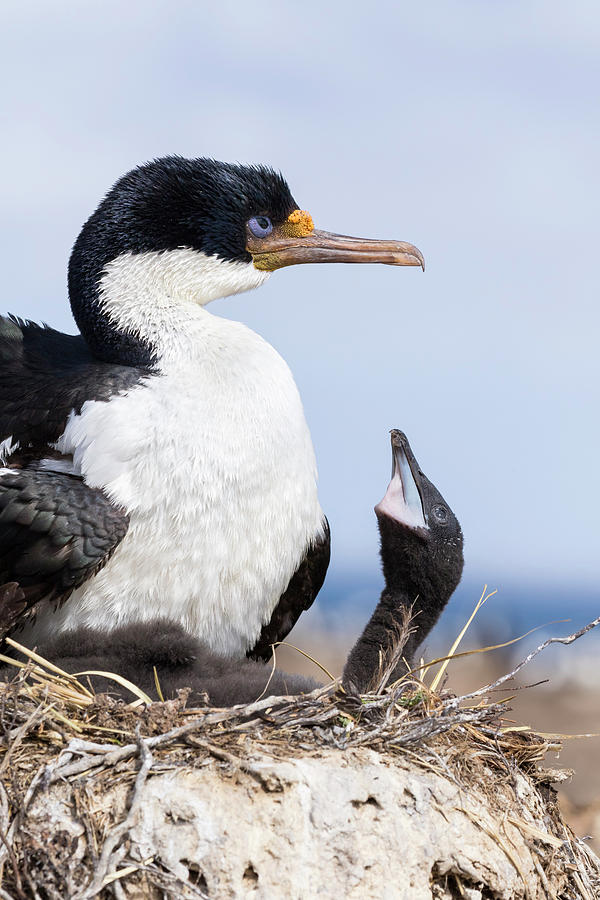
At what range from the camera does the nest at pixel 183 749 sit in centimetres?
318

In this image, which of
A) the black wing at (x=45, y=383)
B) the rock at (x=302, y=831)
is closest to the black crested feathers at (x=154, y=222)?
the black wing at (x=45, y=383)

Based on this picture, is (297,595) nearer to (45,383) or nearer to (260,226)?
(45,383)

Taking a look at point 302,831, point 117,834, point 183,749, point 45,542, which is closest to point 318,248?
point 45,542

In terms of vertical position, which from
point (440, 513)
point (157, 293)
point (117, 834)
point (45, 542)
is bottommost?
point (117, 834)

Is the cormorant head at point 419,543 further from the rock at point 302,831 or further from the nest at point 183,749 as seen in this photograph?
the rock at point 302,831

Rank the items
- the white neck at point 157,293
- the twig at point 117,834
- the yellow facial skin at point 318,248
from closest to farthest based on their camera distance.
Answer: the twig at point 117,834, the white neck at point 157,293, the yellow facial skin at point 318,248

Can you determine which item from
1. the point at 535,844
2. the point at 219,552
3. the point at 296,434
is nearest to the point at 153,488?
the point at 219,552

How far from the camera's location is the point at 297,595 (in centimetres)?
534

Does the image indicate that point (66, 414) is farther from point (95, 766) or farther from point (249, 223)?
point (95, 766)

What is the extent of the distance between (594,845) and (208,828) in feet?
11.9

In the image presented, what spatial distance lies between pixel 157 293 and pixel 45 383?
619mm

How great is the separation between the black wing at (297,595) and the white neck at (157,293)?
1139 millimetres

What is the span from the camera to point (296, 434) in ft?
16.3

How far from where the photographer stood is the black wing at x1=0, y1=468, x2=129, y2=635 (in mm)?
4344
